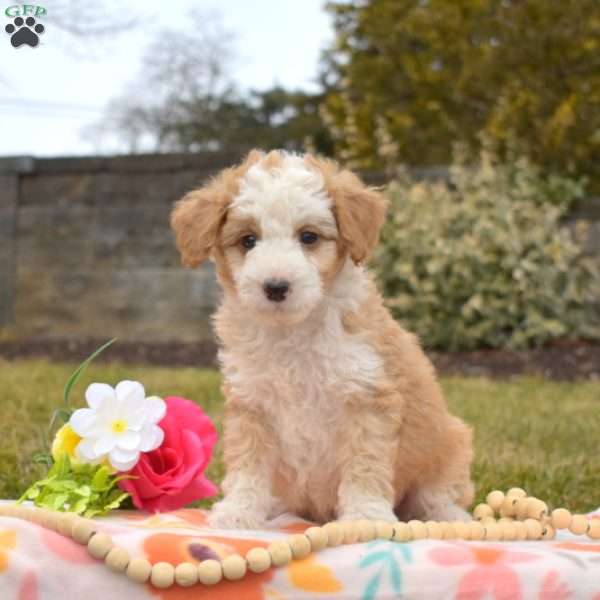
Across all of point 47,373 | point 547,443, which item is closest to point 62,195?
point 47,373

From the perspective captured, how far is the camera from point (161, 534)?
95.7 inches

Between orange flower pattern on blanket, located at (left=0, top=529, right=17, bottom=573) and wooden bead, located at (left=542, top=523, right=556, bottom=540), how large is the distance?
1585 millimetres

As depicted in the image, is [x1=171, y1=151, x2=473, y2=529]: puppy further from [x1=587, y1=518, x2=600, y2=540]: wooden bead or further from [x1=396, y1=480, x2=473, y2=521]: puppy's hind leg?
[x1=587, y1=518, x2=600, y2=540]: wooden bead

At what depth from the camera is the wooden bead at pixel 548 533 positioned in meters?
2.91

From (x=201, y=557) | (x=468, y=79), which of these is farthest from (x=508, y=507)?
(x=468, y=79)

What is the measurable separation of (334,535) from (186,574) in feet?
1.38

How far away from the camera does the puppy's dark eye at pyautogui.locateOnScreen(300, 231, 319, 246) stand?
9.69ft

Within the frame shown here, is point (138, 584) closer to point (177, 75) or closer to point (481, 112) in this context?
point (481, 112)

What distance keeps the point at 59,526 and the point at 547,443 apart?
11.9ft

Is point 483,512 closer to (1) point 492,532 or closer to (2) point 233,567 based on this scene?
(1) point 492,532

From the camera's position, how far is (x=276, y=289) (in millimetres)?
2803

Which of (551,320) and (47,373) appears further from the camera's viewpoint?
(551,320)

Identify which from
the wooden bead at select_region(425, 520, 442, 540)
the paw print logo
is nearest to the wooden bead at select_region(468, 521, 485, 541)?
the wooden bead at select_region(425, 520, 442, 540)

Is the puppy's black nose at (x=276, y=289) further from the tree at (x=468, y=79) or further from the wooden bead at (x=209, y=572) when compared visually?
the tree at (x=468, y=79)
